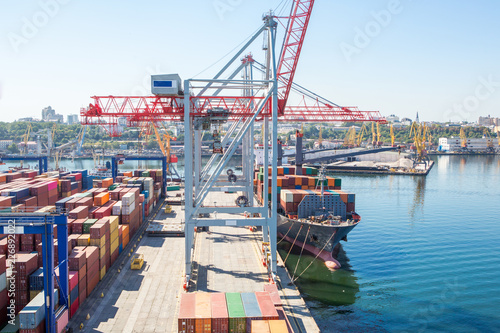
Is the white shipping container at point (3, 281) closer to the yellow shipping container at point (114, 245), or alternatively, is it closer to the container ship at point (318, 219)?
the yellow shipping container at point (114, 245)

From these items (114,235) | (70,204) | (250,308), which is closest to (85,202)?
(70,204)

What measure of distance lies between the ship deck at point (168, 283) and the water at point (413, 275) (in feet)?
10.7

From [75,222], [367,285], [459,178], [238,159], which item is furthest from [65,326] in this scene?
[238,159]

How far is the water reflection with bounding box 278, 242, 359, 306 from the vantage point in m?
23.9

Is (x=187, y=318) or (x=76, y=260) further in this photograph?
(x=76, y=260)

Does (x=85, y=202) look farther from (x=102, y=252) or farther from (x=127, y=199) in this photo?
(x=102, y=252)

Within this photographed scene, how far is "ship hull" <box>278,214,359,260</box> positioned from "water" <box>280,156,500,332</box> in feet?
4.33

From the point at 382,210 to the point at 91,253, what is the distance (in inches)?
1547

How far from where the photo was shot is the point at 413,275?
88.4 feet

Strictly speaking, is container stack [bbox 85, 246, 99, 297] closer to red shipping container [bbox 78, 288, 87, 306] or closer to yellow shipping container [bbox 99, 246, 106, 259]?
red shipping container [bbox 78, 288, 87, 306]

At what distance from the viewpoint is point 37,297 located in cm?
1599

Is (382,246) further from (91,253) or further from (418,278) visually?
(91,253)

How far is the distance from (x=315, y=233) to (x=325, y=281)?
14.1ft

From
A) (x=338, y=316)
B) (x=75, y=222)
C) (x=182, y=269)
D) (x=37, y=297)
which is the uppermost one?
(x=75, y=222)
